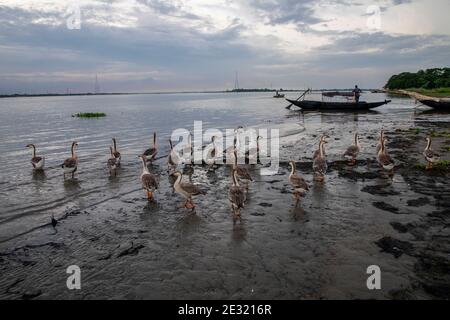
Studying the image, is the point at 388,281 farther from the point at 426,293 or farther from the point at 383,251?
the point at 383,251

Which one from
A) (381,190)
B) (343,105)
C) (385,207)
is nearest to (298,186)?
(385,207)

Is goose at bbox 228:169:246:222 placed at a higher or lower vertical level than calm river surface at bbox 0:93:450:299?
higher

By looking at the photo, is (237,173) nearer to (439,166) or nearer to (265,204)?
(265,204)

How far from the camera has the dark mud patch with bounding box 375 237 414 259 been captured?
25.1 ft

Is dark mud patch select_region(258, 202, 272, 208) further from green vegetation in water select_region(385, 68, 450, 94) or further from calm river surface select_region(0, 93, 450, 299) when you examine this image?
green vegetation in water select_region(385, 68, 450, 94)

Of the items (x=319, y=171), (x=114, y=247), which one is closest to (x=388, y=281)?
(x=114, y=247)

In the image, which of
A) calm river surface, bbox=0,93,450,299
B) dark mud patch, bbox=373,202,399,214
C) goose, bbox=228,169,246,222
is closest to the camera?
calm river surface, bbox=0,93,450,299

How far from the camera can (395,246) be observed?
795 cm

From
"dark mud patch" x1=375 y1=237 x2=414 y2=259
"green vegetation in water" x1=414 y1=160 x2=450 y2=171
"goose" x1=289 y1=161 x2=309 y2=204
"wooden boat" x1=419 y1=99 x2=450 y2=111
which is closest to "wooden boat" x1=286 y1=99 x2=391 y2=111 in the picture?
"wooden boat" x1=419 y1=99 x2=450 y2=111

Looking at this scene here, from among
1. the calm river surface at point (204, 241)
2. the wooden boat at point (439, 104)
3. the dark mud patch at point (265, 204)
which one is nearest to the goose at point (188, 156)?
the calm river surface at point (204, 241)

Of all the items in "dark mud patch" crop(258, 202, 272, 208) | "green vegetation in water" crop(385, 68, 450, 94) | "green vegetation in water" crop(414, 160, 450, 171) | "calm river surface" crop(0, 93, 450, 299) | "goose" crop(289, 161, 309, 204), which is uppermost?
"green vegetation in water" crop(385, 68, 450, 94)

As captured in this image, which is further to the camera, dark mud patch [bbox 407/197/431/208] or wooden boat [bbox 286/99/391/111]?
wooden boat [bbox 286/99/391/111]

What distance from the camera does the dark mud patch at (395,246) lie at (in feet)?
25.1

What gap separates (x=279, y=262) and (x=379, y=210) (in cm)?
440
